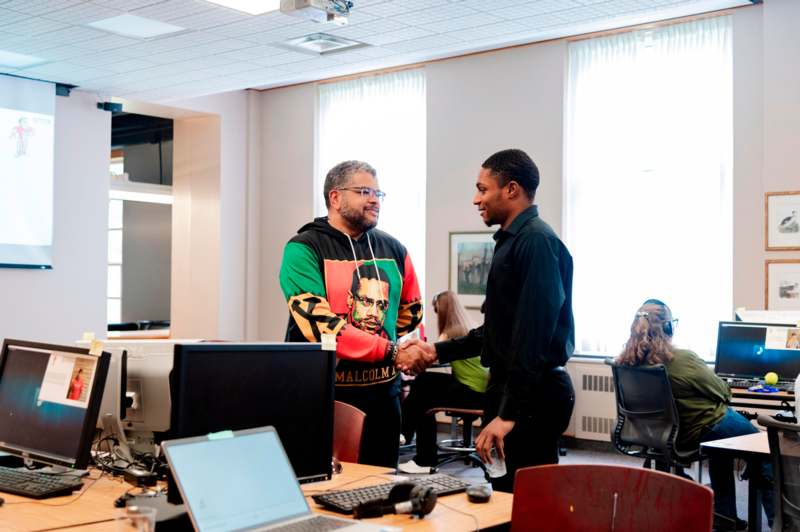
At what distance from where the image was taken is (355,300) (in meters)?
3.34

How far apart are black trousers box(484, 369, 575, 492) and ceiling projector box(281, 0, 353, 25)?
9.14 feet

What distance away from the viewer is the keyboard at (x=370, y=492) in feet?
7.25

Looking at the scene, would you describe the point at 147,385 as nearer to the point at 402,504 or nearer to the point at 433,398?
the point at 402,504

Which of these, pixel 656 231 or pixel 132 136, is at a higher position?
pixel 132 136

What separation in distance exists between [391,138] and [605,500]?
7158 millimetres

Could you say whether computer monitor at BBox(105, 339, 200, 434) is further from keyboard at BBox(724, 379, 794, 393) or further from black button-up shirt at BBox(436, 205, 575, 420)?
keyboard at BBox(724, 379, 794, 393)

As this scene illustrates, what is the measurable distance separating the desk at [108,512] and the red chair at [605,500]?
113 millimetres

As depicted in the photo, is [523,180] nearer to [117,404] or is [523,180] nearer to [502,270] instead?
[502,270]

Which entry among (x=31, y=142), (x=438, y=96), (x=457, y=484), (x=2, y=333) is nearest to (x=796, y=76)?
(x=438, y=96)

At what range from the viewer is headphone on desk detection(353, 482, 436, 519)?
2.16m

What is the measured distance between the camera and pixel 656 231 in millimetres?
7352

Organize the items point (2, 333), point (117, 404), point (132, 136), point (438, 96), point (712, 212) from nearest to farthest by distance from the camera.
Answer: point (117, 404)
point (712, 212)
point (2, 333)
point (438, 96)
point (132, 136)

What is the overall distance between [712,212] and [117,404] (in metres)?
5.41

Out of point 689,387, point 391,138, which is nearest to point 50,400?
point 689,387
